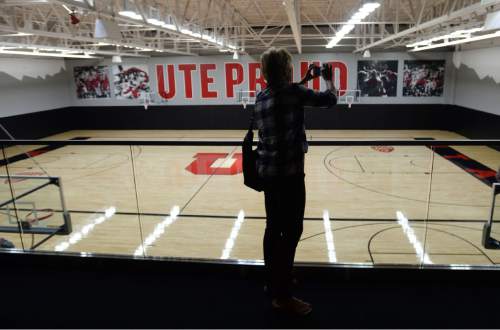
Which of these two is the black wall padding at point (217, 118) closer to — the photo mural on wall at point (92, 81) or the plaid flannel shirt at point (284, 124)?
the photo mural on wall at point (92, 81)

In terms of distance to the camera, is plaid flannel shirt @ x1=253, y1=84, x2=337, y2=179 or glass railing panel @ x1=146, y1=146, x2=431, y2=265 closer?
plaid flannel shirt @ x1=253, y1=84, x2=337, y2=179

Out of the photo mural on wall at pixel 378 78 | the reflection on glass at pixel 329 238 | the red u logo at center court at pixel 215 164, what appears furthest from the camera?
the photo mural on wall at pixel 378 78

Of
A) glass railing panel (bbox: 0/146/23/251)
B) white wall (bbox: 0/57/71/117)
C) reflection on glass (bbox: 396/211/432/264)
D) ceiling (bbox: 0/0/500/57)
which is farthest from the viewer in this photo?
white wall (bbox: 0/57/71/117)

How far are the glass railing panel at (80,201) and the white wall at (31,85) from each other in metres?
2.85

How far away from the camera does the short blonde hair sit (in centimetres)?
170

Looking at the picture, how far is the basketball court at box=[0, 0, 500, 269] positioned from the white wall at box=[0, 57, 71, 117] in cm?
7

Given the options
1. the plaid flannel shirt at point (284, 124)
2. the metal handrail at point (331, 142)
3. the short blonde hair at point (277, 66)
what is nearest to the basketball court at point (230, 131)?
the metal handrail at point (331, 142)

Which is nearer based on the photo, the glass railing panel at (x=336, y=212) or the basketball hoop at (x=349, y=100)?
the glass railing panel at (x=336, y=212)

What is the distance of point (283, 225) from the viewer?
190 cm

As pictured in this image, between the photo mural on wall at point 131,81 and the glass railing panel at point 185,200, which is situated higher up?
the photo mural on wall at point 131,81

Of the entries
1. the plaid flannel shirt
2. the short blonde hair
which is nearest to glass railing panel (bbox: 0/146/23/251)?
the plaid flannel shirt

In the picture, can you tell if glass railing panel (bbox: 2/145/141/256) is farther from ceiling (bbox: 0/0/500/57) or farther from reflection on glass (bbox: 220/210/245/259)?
ceiling (bbox: 0/0/500/57)

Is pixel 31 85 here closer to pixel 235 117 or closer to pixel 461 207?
pixel 235 117

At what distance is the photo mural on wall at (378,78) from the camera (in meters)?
14.2
